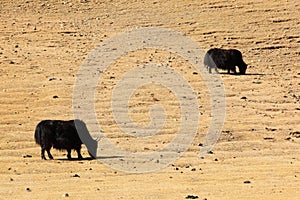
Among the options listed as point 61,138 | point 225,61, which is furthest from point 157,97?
point 61,138

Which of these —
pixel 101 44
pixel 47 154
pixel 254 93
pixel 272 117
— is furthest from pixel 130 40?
pixel 47 154

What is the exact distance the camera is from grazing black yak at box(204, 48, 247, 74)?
2559cm

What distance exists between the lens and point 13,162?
16.2 meters

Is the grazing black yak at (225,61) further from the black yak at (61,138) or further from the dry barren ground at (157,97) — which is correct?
the black yak at (61,138)

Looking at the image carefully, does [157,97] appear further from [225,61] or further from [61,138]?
[61,138]

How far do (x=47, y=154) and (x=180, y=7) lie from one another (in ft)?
53.5

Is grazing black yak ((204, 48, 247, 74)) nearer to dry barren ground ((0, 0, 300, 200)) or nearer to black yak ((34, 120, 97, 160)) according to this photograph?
dry barren ground ((0, 0, 300, 200))

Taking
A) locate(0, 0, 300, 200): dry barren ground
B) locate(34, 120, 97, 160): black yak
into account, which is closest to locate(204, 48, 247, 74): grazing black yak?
locate(0, 0, 300, 200): dry barren ground

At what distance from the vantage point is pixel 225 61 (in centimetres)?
2573

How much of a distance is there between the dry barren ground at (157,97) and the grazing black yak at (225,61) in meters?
0.41

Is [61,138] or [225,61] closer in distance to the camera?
[61,138]

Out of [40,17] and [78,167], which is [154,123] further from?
[40,17]

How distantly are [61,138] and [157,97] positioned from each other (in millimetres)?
5827

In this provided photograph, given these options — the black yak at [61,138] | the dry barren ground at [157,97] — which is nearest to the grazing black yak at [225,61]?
the dry barren ground at [157,97]
